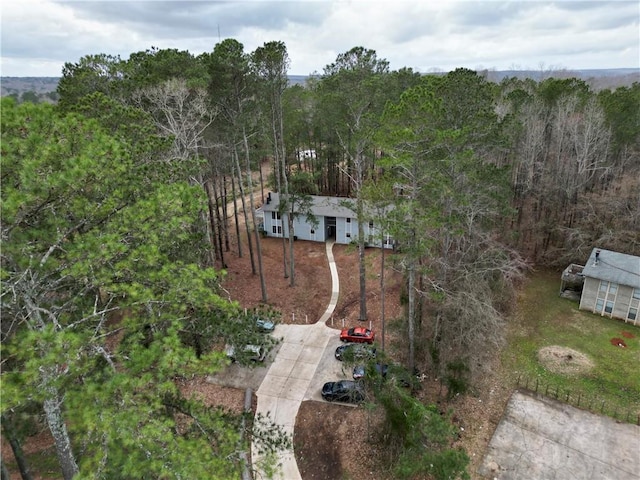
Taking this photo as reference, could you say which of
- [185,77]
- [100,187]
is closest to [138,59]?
[185,77]

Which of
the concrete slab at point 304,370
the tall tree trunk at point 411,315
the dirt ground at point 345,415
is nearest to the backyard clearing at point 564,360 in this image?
the dirt ground at point 345,415

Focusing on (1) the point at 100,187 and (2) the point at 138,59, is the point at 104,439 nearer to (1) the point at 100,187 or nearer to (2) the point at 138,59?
(1) the point at 100,187

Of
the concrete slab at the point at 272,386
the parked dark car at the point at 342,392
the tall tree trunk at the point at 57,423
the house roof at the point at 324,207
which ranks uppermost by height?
the tall tree trunk at the point at 57,423

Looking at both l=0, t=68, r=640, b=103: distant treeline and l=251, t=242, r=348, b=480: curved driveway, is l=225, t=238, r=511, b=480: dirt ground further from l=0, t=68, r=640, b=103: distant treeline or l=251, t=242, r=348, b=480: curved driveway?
l=0, t=68, r=640, b=103: distant treeline

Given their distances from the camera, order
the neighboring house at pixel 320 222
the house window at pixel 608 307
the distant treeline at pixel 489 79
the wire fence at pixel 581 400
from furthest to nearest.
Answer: the neighboring house at pixel 320 222
the house window at pixel 608 307
the wire fence at pixel 581 400
the distant treeline at pixel 489 79

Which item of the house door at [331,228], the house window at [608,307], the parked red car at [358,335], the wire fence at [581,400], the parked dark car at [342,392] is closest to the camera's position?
the wire fence at [581,400]

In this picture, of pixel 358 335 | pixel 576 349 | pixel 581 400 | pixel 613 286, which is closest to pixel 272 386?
pixel 358 335

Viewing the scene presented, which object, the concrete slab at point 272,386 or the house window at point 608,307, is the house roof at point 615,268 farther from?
the concrete slab at point 272,386
